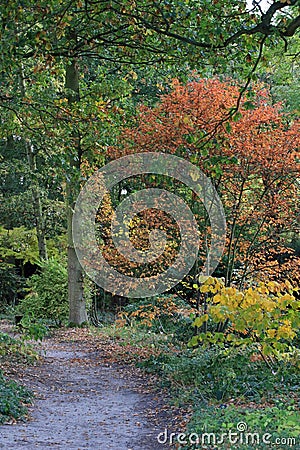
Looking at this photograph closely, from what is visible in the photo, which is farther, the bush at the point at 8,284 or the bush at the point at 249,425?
the bush at the point at 8,284

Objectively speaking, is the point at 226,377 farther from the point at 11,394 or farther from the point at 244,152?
the point at 244,152

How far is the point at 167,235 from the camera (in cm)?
1022

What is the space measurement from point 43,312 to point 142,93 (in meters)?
7.04

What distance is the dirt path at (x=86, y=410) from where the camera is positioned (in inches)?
201

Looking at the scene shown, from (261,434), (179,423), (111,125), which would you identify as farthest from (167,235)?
(261,434)

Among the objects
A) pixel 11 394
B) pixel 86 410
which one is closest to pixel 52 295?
pixel 86 410
